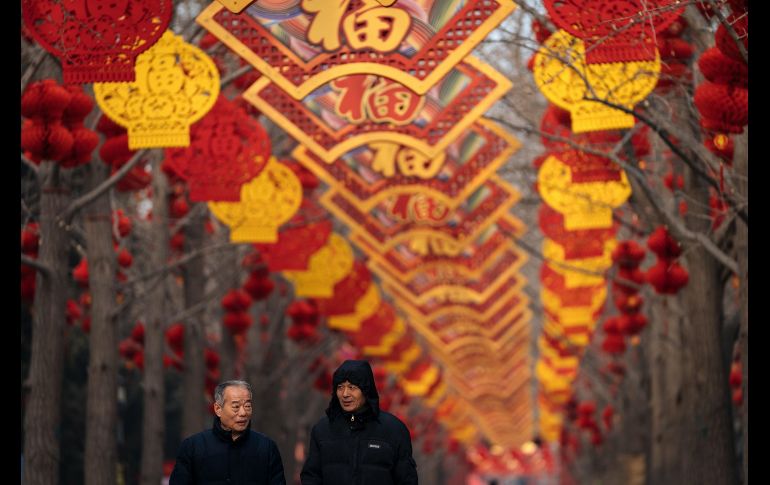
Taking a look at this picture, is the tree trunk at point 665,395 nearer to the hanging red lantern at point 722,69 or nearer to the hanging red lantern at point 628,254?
the hanging red lantern at point 628,254

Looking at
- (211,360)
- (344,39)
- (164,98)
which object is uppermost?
(344,39)

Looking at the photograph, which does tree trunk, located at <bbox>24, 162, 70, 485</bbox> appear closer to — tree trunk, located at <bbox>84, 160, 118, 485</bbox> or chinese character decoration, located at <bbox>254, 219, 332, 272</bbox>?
tree trunk, located at <bbox>84, 160, 118, 485</bbox>

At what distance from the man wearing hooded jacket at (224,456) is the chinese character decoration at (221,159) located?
294 inches

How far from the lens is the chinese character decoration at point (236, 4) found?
13359mm

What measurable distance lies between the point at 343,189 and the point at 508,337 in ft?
76.1

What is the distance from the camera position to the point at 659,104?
1725 centimetres

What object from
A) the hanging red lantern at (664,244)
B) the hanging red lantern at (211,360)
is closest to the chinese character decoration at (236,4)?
the hanging red lantern at (664,244)

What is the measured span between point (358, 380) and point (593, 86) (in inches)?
222

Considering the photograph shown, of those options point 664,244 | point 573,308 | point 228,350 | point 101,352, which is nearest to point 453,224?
point 228,350

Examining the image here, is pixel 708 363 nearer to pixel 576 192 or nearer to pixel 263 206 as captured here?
pixel 576 192

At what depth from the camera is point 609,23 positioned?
42.1ft

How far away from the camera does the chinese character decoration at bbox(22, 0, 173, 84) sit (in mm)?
12766
